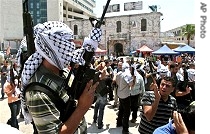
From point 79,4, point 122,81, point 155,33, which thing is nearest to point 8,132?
point 122,81

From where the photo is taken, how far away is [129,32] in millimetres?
44844

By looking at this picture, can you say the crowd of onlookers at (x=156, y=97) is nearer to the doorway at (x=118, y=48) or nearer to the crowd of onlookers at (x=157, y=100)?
the crowd of onlookers at (x=157, y=100)

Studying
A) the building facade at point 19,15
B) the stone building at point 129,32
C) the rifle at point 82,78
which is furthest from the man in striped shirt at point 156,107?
the building facade at point 19,15

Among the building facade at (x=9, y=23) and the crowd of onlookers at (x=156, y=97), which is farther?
the building facade at (x=9, y=23)

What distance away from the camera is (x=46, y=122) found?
1.45 meters

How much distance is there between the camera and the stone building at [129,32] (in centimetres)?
4262

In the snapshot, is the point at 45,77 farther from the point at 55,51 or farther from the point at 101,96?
the point at 101,96

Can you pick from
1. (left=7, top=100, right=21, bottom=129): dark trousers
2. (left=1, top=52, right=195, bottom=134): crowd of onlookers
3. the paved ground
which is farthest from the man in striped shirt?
(left=7, top=100, right=21, bottom=129): dark trousers

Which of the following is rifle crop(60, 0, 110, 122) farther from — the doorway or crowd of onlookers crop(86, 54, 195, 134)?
the doorway

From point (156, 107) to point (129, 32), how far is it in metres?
42.6

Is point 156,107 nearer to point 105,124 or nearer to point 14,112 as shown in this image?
point 14,112

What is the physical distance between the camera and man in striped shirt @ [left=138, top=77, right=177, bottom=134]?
2946 millimetres

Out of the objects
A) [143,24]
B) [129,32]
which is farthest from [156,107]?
[129,32]

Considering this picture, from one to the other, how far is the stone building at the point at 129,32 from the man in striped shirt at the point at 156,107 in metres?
40.2
